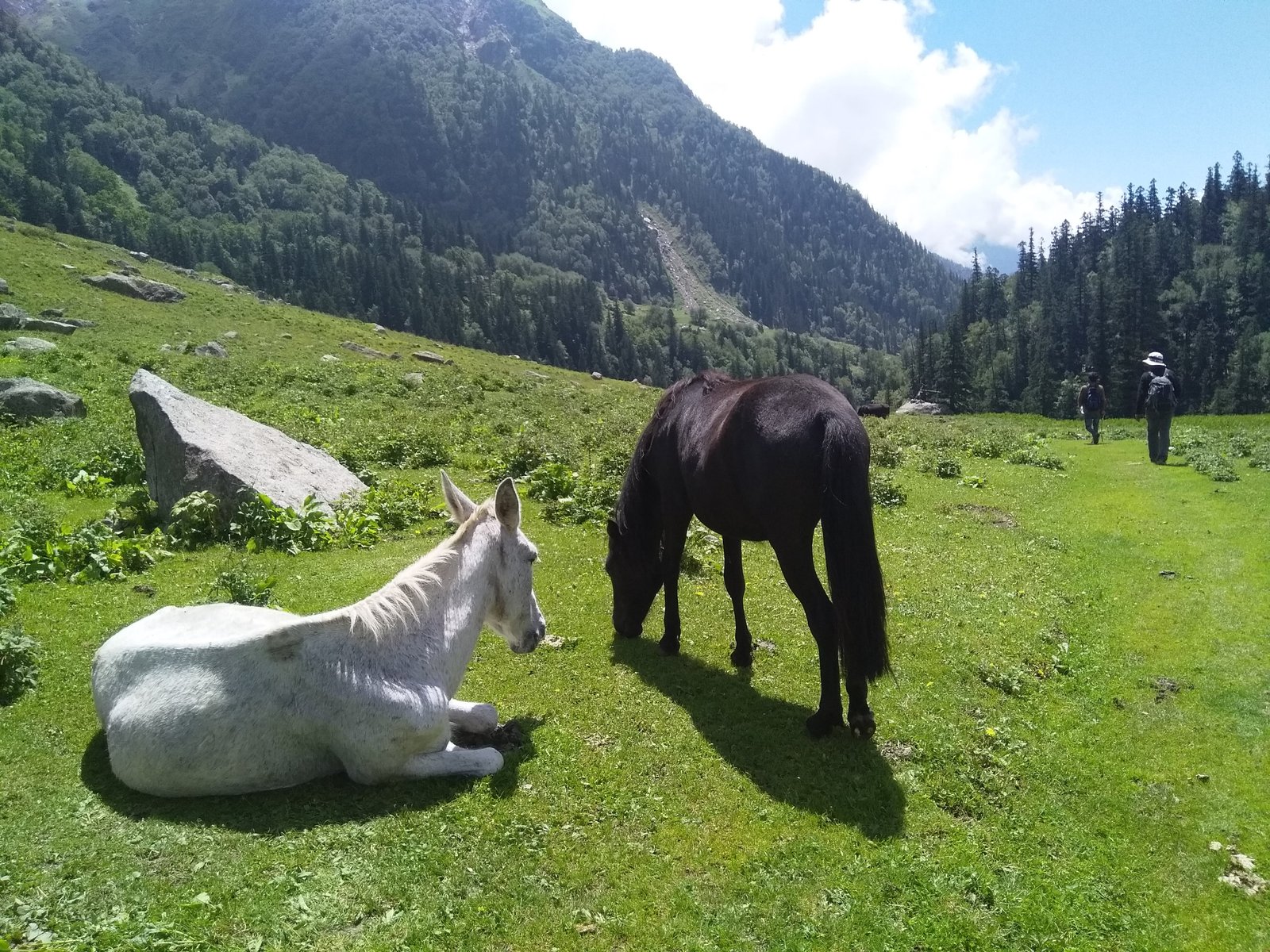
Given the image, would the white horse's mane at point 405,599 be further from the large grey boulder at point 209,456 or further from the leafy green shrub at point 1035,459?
the leafy green shrub at point 1035,459

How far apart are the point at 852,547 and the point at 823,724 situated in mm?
2007

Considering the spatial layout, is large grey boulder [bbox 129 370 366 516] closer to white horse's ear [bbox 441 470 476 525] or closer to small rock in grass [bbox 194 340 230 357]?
white horse's ear [bbox 441 470 476 525]

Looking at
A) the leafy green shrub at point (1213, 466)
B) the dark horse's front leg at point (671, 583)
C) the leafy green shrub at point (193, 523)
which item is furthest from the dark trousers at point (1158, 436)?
the leafy green shrub at point (193, 523)

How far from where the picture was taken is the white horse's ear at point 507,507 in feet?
22.0

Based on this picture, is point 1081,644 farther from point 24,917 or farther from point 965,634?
point 24,917

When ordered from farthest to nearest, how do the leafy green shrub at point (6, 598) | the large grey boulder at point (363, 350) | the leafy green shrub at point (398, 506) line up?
the large grey boulder at point (363, 350) → the leafy green shrub at point (398, 506) → the leafy green shrub at point (6, 598)

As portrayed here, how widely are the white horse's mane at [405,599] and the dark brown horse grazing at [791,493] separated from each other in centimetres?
269

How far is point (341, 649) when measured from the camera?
5801mm

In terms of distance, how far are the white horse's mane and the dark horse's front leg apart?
313 centimetres

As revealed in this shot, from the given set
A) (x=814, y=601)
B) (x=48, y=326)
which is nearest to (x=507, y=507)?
(x=814, y=601)

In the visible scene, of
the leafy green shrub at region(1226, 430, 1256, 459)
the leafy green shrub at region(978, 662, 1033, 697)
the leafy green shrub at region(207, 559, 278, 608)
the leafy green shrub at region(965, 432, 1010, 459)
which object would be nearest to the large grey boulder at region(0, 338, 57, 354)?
the leafy green shrub at region(207, 559, 278, 608)

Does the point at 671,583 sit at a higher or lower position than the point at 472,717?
higher

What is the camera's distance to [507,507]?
6.79m

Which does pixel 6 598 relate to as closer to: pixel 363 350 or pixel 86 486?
pixel 86 486
